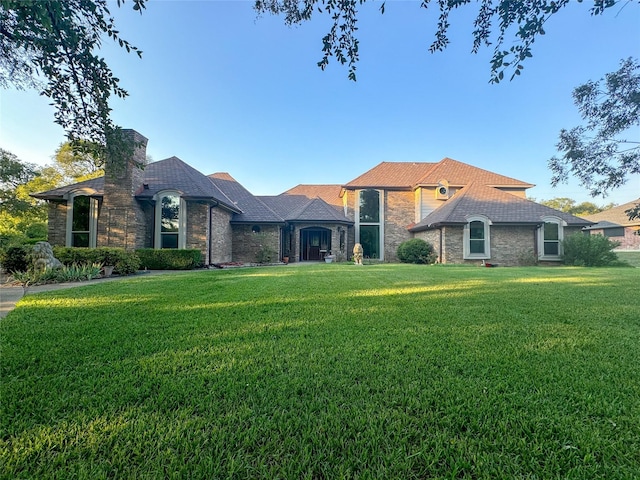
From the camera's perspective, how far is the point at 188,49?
10812mm

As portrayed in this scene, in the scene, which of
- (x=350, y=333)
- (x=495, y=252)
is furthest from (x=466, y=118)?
(x=350, y=333)

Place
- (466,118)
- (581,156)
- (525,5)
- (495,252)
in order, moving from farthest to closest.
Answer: (466,118) < (495,252) < (581,156) < (525,5)

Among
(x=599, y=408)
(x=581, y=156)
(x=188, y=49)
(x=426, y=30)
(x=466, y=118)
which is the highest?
(x=466, y=118)

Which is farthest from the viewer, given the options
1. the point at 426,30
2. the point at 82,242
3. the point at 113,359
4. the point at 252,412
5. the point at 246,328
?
the point at 82,242

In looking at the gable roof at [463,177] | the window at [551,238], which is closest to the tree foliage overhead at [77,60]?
the gable roof at [463,177]

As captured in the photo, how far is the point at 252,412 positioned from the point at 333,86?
18746 millimetres

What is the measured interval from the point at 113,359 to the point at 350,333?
2432 mm

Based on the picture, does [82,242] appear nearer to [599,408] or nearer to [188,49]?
[188,49]

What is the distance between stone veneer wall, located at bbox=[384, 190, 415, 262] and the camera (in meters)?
22.1

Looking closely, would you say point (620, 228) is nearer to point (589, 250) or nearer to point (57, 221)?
point (589, 250)

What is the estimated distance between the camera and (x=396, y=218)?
2236cm

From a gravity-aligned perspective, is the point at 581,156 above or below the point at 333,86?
below

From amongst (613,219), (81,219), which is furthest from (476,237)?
(613,219)

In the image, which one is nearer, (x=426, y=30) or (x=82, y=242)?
(x=426, y=30)
